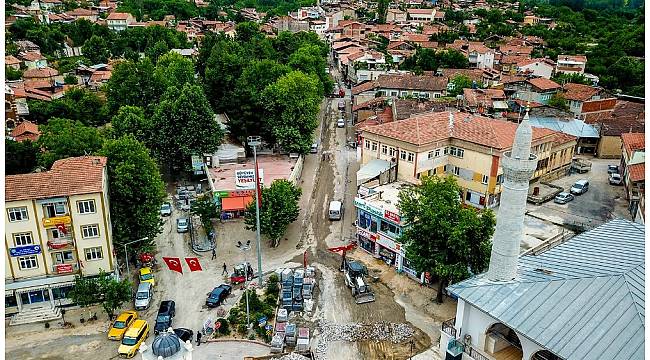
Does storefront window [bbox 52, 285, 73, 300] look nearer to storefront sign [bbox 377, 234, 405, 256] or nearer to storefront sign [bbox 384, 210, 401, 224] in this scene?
storefront sign [bbox 377, 234, 405, 256]

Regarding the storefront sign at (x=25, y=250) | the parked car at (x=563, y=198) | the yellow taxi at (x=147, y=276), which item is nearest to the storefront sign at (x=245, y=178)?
the yellow taxi at (x=147, y=276)

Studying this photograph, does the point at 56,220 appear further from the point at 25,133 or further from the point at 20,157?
the point at 25,133

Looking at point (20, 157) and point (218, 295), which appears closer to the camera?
point (218, 295)

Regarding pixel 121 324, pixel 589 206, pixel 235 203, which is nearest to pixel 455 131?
pixel 589 206

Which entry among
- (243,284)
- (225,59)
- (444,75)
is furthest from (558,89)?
(243,284)

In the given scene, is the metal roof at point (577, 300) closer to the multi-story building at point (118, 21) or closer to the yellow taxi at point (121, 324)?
the yellow taxi at point (121, 324)

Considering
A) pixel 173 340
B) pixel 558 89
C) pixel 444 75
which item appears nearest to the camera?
pixel 173 340

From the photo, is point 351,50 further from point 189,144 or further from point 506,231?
point 506,231
